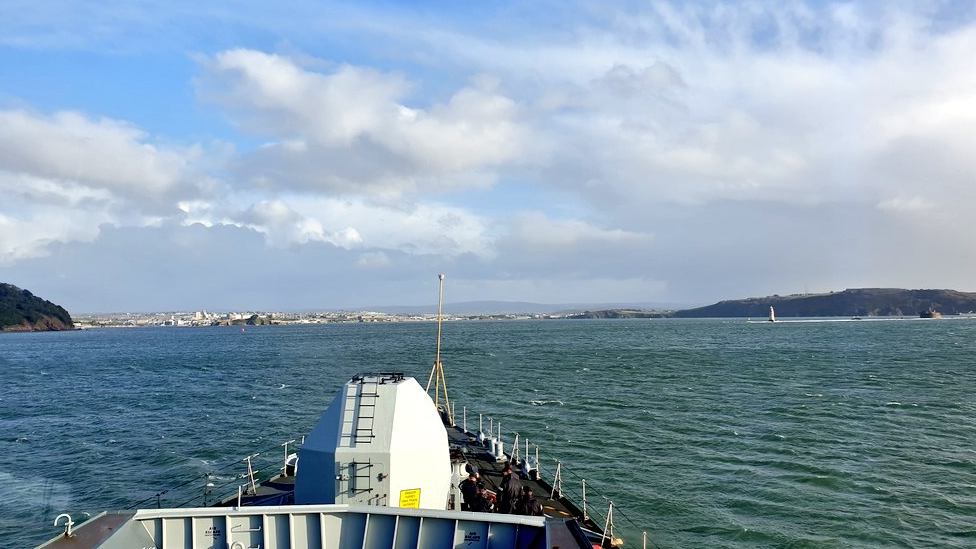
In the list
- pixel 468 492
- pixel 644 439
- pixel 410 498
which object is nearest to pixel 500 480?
pixel 468 492

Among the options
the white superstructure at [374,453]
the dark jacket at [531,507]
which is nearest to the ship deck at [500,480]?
the dark jacket at [531,507]

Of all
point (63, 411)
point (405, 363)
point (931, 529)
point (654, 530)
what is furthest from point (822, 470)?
point (405, 363)

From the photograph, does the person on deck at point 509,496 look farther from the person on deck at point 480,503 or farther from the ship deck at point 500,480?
the ship deck at point 500,480

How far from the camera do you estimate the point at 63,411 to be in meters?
61.4

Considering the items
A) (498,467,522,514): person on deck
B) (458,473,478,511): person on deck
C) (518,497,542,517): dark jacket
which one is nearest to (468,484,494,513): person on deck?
(458,473,478,511): person on deck

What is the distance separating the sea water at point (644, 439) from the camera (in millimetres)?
28219

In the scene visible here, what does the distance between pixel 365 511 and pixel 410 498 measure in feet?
7.27

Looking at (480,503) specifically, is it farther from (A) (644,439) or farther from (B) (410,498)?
(A) (644,439)

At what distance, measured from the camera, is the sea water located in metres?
28.2

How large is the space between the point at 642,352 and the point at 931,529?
316 ft

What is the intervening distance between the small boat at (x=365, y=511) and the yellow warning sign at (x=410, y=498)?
0.08 ft

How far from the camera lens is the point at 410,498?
53.3 ft

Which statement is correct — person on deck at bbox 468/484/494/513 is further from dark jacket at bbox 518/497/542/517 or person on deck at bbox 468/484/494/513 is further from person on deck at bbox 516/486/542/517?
dark jacket at bbox 518/497/542/517

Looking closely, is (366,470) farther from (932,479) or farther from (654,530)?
(932,479)
